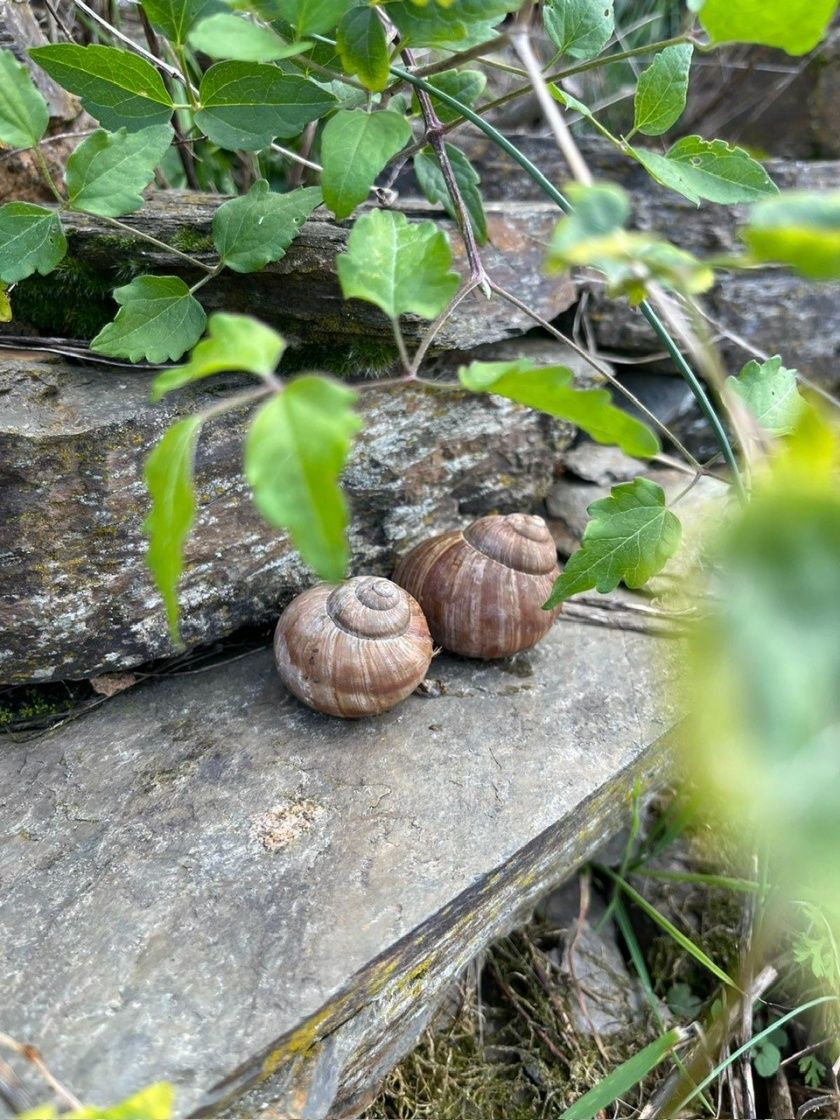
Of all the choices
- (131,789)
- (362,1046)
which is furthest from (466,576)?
(362,1046)

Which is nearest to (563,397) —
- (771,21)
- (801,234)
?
(801,234)

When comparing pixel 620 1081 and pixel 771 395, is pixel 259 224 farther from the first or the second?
pixel 620 1081

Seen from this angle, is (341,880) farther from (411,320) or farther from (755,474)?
(411,320)

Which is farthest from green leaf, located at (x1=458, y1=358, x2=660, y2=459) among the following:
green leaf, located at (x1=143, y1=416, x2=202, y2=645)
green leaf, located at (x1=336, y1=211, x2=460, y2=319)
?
green leaf, located at (x1=143, y1=416, x2=202, y2=645)

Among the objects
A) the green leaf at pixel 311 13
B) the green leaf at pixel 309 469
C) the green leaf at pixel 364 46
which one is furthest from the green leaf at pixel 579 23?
the green leaf at pixel 309 469

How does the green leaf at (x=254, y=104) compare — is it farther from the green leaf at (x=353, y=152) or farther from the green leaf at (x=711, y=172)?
the green leaf at (x=711, y=172)

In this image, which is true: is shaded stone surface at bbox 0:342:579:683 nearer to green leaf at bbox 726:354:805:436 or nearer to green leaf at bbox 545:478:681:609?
green leaf at bbox 545:478:681:609
